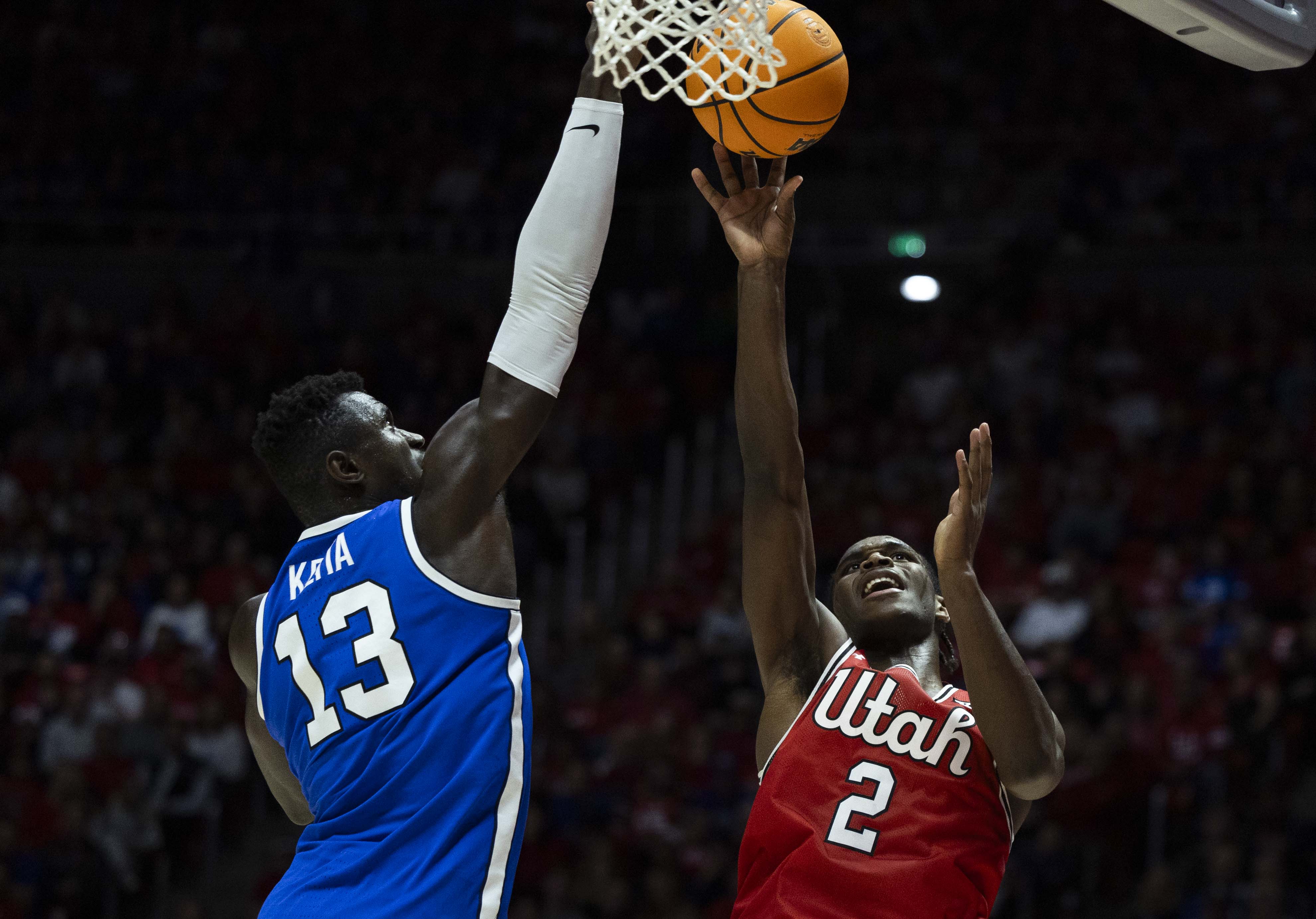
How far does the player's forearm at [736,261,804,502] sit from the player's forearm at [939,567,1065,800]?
0.51 meters

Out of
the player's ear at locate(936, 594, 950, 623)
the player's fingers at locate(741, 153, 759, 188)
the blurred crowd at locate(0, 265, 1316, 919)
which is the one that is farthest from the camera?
the blurred crowd at locate(0, 265, 1316, 919)

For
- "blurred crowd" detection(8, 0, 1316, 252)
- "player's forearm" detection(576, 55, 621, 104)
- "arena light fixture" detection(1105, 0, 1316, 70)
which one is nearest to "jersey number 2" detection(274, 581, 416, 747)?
"player's forearm" detection(576, 55, 621, 104)

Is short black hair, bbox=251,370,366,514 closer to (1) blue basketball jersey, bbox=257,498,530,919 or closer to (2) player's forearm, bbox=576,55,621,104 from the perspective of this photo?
(1) blue basketball jersey, bbox=257,498,530,919

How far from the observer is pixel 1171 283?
41.7 feet

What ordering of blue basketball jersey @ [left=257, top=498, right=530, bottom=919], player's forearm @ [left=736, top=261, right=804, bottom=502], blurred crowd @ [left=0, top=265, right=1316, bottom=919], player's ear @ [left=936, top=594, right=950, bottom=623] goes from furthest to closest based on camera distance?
blurred crowd @ [left=0, top=265, right=1316, bottom=919] → player's ear @ [left=936, top=594, right=950, bottom=623] → player's forearm @ [left=736, top=261, right=804, bottom=502] → blue basketball jersey @ [left=257, top=498, right=530, bottom=919]

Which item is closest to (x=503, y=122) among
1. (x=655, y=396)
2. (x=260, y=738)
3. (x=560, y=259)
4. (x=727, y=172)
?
(x=655, y=396)

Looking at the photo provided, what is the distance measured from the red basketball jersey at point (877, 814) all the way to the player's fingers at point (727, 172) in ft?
4.05

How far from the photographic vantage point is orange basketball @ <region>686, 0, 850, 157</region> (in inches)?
133

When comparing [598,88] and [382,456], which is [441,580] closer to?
[382,456]

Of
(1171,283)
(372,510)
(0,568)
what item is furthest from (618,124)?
(1171,283)

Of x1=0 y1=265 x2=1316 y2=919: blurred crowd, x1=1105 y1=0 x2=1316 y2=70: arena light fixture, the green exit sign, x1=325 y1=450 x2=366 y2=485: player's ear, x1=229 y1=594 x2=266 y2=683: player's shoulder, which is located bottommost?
x1=0 y1=265 x2=1316 y2=919: blurred crowd

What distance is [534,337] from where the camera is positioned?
2740 millimetres

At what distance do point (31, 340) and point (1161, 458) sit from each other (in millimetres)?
9547

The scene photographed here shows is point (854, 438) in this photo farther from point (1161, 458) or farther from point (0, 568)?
point (0, 568)
